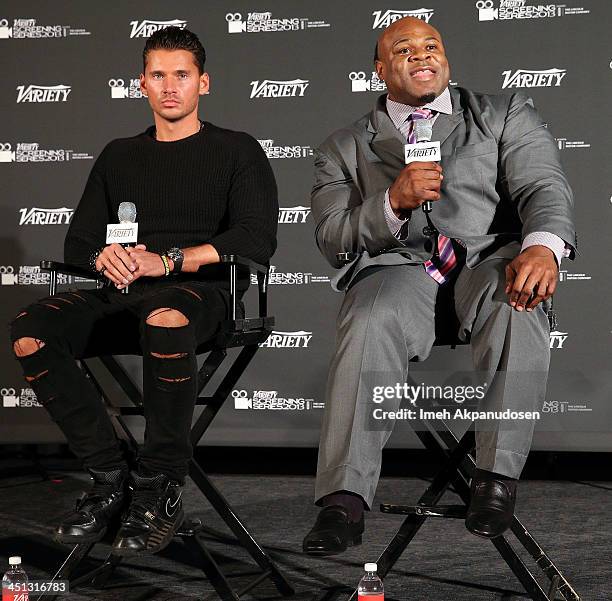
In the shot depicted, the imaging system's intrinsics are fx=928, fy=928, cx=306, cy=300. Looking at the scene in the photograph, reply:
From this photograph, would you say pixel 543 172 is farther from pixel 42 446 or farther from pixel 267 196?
pixel 42 446

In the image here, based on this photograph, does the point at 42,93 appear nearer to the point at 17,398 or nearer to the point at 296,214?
the point at 296,214

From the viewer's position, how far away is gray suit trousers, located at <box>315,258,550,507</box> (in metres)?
2.07

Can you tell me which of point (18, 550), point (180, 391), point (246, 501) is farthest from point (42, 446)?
point (180, 391)

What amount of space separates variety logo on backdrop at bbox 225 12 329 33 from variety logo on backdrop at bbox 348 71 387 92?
0.38 meters

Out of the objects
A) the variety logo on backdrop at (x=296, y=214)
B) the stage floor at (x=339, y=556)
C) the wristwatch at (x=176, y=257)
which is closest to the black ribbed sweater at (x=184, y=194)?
the wristwatch at (x=176, y=257)

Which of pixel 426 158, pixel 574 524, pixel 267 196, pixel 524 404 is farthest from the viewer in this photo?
pixel 574 524

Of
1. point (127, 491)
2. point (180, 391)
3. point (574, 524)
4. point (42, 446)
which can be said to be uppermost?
point (180, 391)

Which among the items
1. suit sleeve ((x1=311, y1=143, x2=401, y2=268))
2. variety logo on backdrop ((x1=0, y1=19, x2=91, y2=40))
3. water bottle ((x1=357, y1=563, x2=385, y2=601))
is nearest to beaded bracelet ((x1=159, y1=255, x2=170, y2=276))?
suit sleeve ((x1=311, y1=143, x2=401, y2=268))

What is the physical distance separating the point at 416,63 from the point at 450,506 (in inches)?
46.5

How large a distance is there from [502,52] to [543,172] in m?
2.19

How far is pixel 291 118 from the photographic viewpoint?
4578mm

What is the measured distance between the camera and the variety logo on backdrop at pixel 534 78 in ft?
14.2

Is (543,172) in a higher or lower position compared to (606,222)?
higher

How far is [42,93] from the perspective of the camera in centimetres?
474
